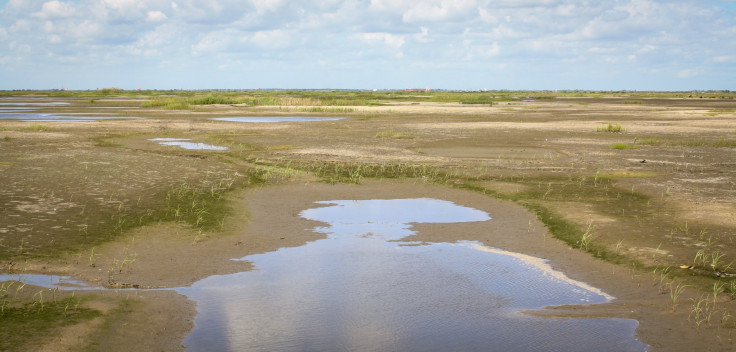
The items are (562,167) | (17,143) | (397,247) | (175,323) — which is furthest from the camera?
(17,143)

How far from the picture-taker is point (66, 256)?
38.4 feet

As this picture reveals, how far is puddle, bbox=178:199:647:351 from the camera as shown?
8.38 m

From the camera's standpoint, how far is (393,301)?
9.88 meters

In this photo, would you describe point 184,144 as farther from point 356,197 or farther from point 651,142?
point 651,142

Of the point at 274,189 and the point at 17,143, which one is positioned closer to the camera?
the point at 274,189

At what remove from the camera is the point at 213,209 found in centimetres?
1630

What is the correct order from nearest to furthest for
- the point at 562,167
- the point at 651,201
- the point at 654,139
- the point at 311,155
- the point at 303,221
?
the point at 303,221
the point at 651,201
the point at 562,167
the point at 311,155
the point at 654,139

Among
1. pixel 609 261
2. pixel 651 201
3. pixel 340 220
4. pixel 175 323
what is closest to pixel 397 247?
pixel 340 220

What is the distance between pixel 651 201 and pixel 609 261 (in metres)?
6.02

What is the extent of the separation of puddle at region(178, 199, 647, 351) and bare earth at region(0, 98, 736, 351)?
0.42m

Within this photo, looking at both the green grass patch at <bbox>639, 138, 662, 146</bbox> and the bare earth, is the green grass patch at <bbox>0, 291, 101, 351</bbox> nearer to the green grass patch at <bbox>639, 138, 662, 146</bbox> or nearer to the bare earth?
the bare earth

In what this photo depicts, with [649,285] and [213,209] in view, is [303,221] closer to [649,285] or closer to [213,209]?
[213,209]

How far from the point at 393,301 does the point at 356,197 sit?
29.7 ft

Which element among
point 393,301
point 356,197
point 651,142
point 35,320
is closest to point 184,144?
point 356,197
